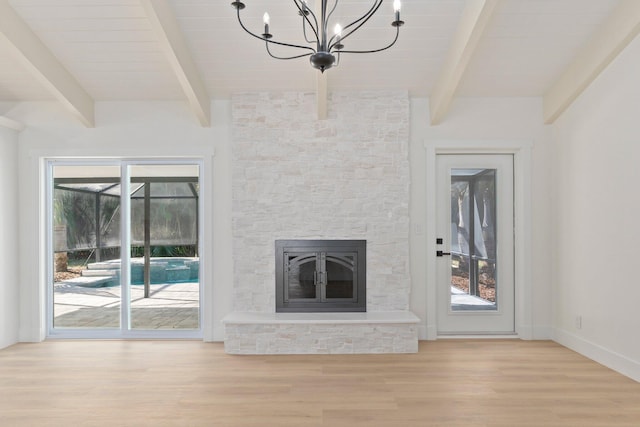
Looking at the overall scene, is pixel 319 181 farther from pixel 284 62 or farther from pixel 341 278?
pixel 284 62

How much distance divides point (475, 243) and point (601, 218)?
4.11ft

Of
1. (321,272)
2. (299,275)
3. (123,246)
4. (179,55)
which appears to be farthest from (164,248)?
(179,55)

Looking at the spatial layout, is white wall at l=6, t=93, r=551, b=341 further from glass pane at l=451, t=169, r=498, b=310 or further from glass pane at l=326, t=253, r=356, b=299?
glass pane at l=326, t=253, r=356, b=299

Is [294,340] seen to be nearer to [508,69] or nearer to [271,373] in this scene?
[271,373]

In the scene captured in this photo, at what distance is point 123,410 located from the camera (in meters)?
2.96

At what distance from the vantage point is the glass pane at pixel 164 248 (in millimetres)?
4875

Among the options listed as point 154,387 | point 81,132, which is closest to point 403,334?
point 154,387

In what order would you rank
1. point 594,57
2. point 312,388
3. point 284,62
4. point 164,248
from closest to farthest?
point 312,388, point 594,57, point 284,62, point 164,248

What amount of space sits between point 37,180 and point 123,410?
3059mm

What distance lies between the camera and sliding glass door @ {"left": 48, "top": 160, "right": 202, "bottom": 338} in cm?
488

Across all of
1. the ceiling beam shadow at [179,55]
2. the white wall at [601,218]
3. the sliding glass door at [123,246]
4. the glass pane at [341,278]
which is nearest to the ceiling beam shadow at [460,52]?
the white wall at [601,218]

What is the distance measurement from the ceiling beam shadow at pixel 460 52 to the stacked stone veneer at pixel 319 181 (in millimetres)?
348

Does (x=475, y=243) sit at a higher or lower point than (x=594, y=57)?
lower

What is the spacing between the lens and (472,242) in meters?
4.84
